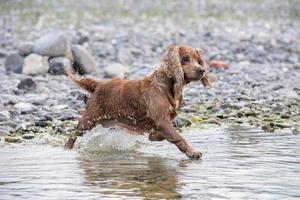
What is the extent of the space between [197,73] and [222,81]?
6080mm

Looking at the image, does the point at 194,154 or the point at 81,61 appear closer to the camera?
the point at 194,154

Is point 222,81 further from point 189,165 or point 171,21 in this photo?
point 171,21

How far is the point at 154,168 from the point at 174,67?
122cm

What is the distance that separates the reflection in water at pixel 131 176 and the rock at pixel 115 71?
6470mm

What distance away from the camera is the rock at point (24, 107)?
11.1 m

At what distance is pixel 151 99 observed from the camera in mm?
8766

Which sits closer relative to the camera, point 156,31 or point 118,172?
point 118,172

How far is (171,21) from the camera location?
95.9 feet

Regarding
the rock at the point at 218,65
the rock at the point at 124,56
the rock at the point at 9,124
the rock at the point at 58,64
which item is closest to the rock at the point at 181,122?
the rock at the point at 9,124

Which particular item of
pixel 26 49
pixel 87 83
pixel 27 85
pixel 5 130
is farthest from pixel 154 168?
pixel 26 49

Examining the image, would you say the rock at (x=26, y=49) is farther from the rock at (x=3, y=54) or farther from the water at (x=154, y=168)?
the water at (x=154, y=168)

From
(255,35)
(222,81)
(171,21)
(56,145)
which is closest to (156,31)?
(255,35)

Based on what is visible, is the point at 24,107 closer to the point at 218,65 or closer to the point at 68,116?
the point at 68,116

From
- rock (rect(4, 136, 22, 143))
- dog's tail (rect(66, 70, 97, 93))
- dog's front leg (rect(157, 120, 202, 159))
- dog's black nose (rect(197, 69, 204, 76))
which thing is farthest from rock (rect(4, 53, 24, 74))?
dog's black nose (rect(197, 69, 204, 76))
